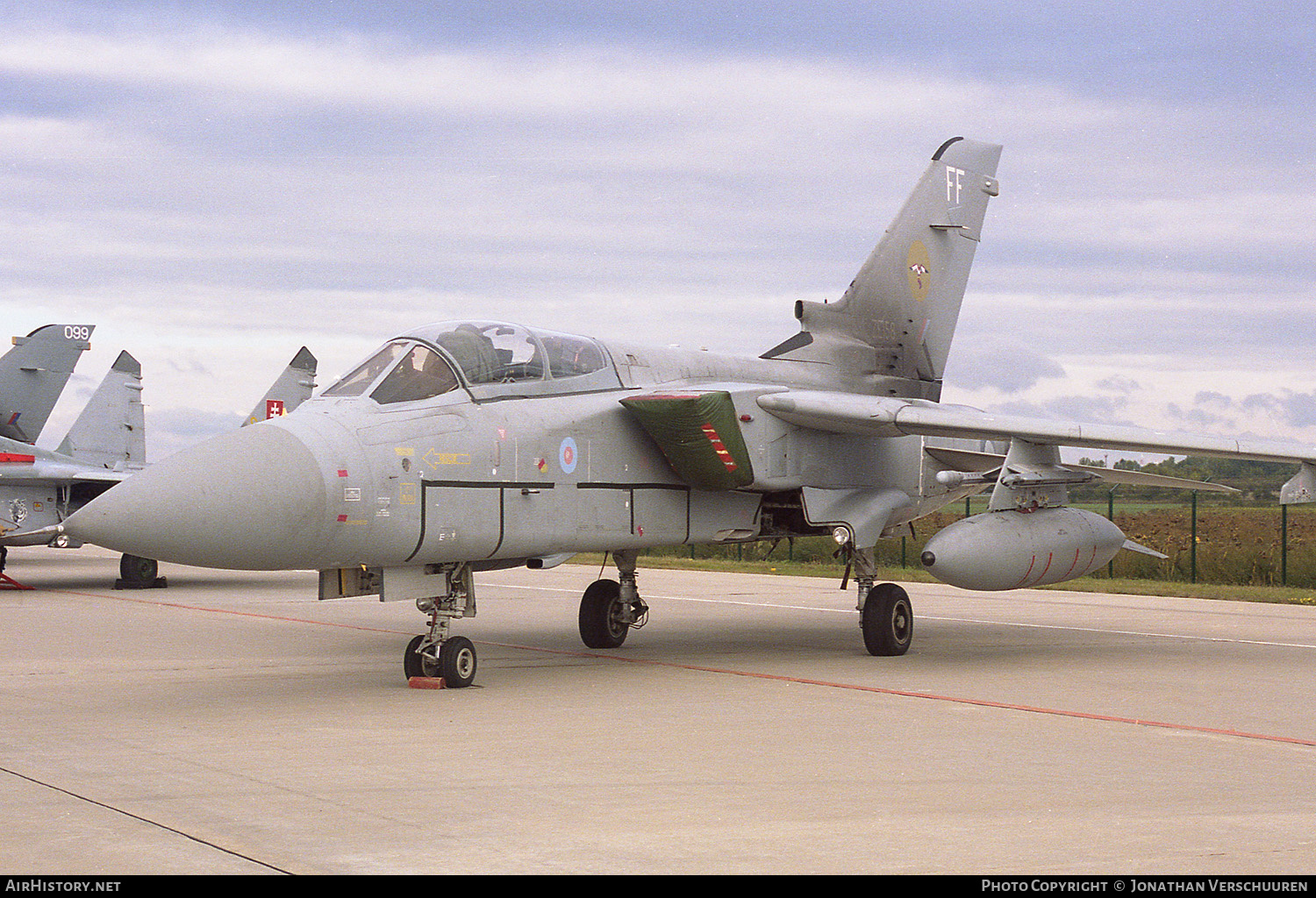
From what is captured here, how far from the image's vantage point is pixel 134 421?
28.0 meters

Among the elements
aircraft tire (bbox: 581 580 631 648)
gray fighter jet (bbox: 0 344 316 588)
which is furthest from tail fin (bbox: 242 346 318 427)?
aircraft tire (bbox: 581 580 631 648)

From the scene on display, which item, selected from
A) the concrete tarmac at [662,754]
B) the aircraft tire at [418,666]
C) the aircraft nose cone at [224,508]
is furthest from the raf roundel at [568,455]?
the aircraft nose cone at [224,508]

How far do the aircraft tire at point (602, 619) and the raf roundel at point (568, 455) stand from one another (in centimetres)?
271

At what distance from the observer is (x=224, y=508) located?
28.0ft

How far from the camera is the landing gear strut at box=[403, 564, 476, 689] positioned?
10117 millimetres

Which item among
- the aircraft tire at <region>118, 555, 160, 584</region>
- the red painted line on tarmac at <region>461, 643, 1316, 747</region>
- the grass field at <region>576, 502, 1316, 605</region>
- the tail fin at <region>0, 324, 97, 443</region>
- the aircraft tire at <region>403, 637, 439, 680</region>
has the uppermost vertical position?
the tail fin at <region>0, 324, 97, 443</region>

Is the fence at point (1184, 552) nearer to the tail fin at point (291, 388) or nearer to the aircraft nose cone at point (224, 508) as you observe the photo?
the aircraft nose cone at point (224, 508)

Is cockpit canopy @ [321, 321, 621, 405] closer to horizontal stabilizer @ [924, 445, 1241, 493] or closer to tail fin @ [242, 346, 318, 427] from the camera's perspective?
horizontal stabilizer @ [924, 445, 1241, 493]

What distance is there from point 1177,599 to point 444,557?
1469 centimetres

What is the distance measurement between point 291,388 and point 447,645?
19745 mm

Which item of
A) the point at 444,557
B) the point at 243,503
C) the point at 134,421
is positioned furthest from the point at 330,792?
the point at 134,421

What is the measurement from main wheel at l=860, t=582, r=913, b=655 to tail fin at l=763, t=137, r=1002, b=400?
2.64 metres

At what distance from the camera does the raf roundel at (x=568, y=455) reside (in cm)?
1080
